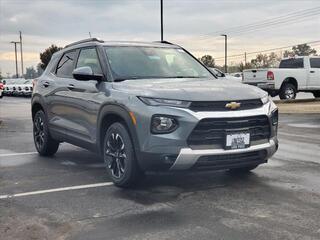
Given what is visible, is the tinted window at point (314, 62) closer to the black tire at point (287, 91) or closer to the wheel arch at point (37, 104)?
the black tire at point (287, 91)

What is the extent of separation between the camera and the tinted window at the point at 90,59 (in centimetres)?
667

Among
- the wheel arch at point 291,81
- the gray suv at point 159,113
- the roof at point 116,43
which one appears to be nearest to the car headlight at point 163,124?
the gray suv at point 159,113

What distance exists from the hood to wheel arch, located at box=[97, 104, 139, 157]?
239 millimetres

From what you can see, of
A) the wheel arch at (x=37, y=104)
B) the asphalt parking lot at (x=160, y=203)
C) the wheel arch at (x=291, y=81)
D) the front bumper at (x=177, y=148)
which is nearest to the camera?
the asphalt parking lot at (x=160, y=203)

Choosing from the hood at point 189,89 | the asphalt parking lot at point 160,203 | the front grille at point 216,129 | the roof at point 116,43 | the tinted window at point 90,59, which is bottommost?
the asphalt parking lot at point 160,203

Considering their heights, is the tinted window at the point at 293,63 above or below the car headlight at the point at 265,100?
above

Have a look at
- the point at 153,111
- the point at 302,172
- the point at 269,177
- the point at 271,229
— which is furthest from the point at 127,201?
the point at 302,172

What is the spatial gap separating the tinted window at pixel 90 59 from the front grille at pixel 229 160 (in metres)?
2.03

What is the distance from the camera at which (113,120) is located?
609 cm

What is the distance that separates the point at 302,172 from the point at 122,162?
8.29ft

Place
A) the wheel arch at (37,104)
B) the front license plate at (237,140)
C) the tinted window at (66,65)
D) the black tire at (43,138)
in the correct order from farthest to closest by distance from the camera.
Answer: the wheel arch at (37,104) < the black tire at (43,138) < the tinted window at (66,65) < the front license plate at (237,140)

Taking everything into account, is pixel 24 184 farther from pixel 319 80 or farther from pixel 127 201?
pixel 319 80

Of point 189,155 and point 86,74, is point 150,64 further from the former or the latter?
point 189,155

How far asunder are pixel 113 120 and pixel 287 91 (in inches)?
669
